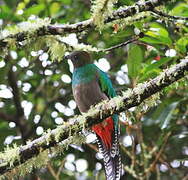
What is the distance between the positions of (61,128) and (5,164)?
13.7 inches

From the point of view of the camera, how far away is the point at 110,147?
10.5 ft

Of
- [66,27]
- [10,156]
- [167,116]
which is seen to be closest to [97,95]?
[167,116]

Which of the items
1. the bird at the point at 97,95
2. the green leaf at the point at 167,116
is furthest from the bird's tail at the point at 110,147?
the green leaf at the point at 167,116

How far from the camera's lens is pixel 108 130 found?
3.32 metres

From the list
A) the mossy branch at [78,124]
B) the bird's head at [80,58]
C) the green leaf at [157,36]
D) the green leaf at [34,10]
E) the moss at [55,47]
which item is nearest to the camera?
the mossy branch at [78,124]

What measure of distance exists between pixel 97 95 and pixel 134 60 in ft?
1.27

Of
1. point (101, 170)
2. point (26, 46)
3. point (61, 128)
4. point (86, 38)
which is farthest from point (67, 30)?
point (101, 170)

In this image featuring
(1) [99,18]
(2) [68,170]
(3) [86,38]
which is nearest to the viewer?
(1) [99,18]

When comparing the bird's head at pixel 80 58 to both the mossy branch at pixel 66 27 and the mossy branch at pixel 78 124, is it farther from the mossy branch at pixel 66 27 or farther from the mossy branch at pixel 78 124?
the mossy branch at pixel 66 27

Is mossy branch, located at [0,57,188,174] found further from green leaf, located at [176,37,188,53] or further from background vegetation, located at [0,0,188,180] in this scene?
background vegetation, located at [0,0,188,180]

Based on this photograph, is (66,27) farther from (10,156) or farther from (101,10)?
(10,156)

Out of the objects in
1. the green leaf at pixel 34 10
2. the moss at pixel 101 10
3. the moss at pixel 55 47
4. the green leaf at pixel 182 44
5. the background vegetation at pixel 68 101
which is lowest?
the background vegetation at pixel 68 101

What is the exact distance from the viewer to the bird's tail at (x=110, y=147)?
2980 mm

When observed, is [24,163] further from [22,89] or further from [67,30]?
[22,89]
